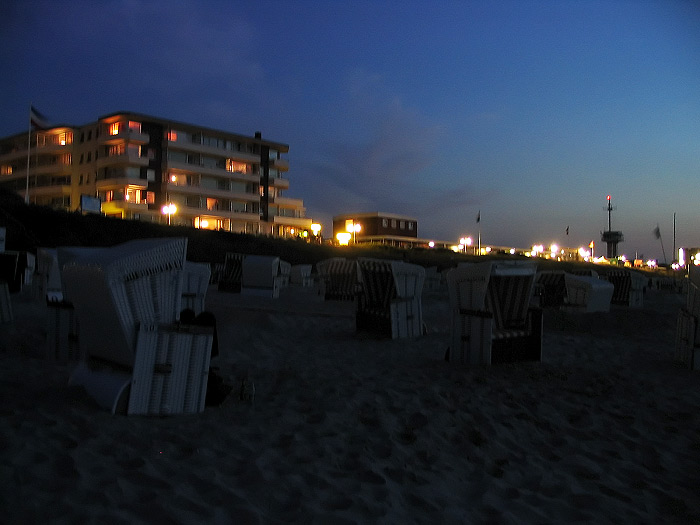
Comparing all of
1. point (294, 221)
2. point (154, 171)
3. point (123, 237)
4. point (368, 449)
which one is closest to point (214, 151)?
point (154, 171)

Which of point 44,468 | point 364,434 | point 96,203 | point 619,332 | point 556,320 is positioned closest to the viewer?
point 44,468

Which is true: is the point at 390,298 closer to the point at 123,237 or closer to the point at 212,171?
the point at 123,237

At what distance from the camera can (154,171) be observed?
1900 inches

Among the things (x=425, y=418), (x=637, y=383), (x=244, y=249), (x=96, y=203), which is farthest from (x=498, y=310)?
(x=96, y=203)

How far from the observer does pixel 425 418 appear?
4.70 m

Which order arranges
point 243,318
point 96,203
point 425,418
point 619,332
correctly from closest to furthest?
point 425,418
point 243,318
point 619,332
point 96,203

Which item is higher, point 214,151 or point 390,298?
point 214,151

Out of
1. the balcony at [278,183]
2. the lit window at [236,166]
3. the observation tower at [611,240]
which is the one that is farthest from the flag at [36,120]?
the observation tower at [611,240]

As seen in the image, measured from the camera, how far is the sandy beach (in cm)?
296

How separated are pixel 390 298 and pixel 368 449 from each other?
697 cm

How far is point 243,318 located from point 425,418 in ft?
25.2

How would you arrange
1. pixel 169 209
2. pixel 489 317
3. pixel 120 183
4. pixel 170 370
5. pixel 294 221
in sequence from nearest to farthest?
pixel 170 370
pixel 489 317
pixel 120 183
pixel 169 209
pixel 294 221

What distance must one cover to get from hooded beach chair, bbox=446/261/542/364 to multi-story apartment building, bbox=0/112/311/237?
4197cm

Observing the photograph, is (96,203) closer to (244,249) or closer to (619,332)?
(244,249)
